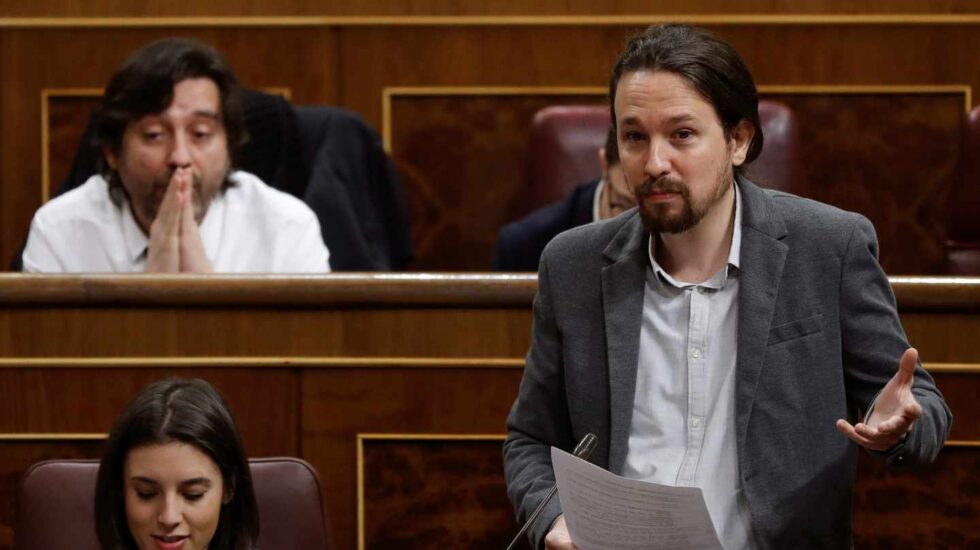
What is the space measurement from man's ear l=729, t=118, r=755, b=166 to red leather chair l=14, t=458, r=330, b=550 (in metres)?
0.44

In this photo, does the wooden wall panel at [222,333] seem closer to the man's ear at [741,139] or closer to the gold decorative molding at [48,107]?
the man's ear at [741,139]

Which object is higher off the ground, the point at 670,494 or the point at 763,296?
the point at 763,296

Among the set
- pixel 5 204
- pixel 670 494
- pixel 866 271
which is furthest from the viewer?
pixel 5 204

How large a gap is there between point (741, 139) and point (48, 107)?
54.6 inches

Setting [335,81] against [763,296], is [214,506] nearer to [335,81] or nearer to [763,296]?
[763,296]

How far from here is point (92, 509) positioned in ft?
3.97

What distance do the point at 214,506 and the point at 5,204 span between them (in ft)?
3.94

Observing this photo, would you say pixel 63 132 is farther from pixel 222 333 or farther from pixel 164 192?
pixel 222 333

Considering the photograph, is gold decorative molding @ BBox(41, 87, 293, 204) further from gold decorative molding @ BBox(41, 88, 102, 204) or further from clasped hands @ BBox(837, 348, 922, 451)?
clasped hands @ BBox(837, 348, 922, 451)

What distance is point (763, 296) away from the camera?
1.04m

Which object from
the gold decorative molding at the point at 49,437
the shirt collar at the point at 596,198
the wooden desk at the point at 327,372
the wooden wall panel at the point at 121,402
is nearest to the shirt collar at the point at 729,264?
the wooden desk at the point at 327,372

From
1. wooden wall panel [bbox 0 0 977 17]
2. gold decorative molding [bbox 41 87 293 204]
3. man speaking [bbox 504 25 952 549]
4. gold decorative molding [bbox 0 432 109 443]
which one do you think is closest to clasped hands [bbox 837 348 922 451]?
man speaking [bbox 504 25 952 549]

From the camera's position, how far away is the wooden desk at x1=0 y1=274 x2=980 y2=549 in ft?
4.54

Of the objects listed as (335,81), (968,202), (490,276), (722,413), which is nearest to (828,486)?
(722,413)
